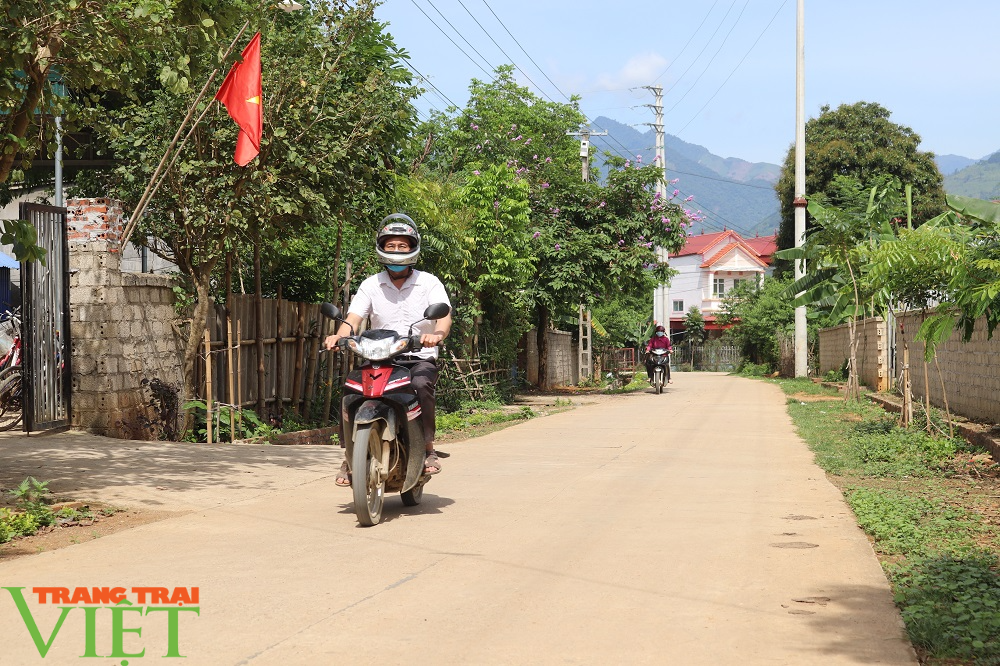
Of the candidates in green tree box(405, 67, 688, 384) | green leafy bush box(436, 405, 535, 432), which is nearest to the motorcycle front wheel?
green leafy bush box(436, 405, 535, 432)

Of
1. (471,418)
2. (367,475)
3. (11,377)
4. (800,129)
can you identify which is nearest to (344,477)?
(367,475)

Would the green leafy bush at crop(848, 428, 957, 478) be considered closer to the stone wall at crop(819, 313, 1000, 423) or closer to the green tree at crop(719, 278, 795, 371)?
the stone wall at crop(819, 313, 1000, 423)

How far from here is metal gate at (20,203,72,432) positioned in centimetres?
1041

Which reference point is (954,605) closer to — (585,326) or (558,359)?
(558,359)

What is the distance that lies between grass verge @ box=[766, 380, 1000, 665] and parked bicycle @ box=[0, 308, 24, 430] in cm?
897

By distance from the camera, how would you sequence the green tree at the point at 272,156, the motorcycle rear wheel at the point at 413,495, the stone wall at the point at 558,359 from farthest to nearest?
the stone wall at the point at 558,359
the green tree at the point at 272,156
the motorcycle rear wheel at the point at 413,495

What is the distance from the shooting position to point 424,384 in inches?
298

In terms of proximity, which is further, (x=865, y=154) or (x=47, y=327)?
(x=865, y=154)

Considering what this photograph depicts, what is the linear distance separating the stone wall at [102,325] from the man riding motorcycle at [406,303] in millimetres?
4501

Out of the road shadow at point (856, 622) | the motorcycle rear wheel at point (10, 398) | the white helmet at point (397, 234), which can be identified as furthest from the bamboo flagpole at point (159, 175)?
the road shadow at point (856, 622)

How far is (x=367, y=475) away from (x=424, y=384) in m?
0.87

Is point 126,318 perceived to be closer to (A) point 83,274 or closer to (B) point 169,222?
(A) point 83,274

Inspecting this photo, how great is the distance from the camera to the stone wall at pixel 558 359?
102ft

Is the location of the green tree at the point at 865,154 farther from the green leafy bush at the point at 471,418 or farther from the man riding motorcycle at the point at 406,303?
the man riding motorcycle at the point at 406,303
